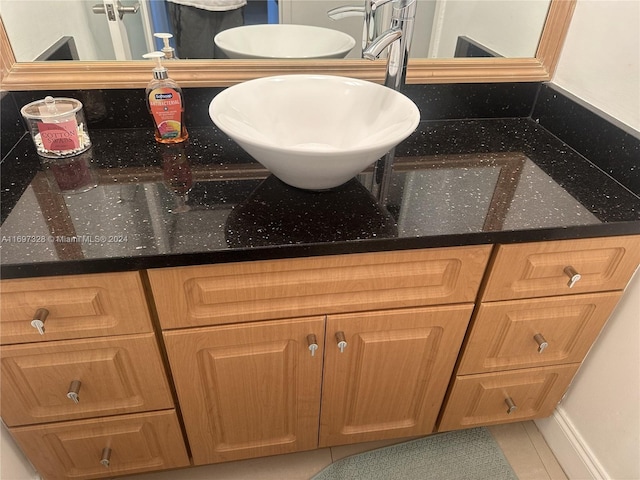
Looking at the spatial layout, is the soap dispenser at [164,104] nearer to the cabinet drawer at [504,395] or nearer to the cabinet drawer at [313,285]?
the cabinet drawer at [313,285]

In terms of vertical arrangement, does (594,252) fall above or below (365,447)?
above

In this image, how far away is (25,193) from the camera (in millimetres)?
888

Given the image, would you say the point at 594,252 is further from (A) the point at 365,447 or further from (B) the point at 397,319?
(A) the point at 365,447

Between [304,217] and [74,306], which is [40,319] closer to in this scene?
[74,306]

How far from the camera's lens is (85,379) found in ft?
2.99

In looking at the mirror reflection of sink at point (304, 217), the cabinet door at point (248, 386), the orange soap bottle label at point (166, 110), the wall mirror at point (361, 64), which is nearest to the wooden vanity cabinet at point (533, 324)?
the mirror reflection of sink at point (304, 217)

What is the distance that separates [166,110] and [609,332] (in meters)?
1.15

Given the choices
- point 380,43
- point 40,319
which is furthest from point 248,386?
point 380,43

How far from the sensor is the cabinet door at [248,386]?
35.7 inches

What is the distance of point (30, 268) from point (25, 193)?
0.23 m

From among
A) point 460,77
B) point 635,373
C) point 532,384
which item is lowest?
point 532,384

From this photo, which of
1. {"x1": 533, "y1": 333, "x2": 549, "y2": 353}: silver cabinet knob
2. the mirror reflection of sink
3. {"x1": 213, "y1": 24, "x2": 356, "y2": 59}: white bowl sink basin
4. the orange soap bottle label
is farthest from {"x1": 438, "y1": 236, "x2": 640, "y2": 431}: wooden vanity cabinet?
the orange soap bottle label

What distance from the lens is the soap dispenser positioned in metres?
1.00

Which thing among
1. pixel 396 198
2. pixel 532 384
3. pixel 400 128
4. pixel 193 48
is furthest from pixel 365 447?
pixel 193 48
